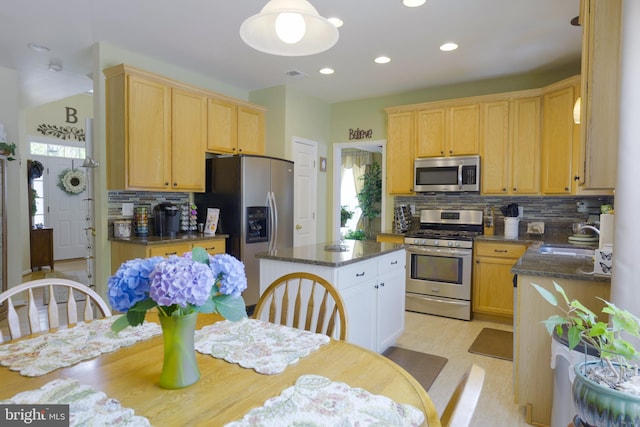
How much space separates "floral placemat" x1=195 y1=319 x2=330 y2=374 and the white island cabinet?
2.95 ft

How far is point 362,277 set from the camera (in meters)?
2.66

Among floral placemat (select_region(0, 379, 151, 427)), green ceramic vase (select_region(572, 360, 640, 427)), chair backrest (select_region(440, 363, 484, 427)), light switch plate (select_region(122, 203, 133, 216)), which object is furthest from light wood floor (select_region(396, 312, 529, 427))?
light switch plate (select_region(122, 203, 133, 216))

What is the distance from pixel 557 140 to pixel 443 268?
5.67ft

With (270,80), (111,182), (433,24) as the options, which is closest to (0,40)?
(111,182)

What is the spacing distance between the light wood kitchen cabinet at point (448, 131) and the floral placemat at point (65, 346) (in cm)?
388

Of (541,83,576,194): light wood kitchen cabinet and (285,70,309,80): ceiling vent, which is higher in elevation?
(285,70,309,80): ceiling vent

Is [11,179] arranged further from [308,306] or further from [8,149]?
[308,306]

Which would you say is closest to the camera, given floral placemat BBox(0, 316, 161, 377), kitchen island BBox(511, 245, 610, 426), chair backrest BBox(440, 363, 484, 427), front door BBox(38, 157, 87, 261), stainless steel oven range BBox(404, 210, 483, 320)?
chair backrest BBox(440, 363, 484, 427)

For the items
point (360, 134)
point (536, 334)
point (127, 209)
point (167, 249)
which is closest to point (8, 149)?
point (127, 209)

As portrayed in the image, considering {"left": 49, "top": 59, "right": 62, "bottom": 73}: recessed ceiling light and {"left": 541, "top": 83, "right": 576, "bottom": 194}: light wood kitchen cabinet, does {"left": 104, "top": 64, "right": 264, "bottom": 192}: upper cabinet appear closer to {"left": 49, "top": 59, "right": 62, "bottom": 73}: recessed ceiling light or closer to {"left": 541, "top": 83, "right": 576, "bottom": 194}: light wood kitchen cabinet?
{"left": 49, "top": 59, "right": 62, "bottom": 73}: recessed ceiling light

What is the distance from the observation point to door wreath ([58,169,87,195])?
737 cm

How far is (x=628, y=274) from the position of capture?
1.55m

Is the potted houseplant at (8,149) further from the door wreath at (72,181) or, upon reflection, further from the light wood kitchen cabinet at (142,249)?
the door wreath at (72,181)

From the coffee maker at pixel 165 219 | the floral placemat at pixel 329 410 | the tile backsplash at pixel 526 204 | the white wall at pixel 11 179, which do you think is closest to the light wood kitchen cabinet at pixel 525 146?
the tile backsplash at pixel 526 204
